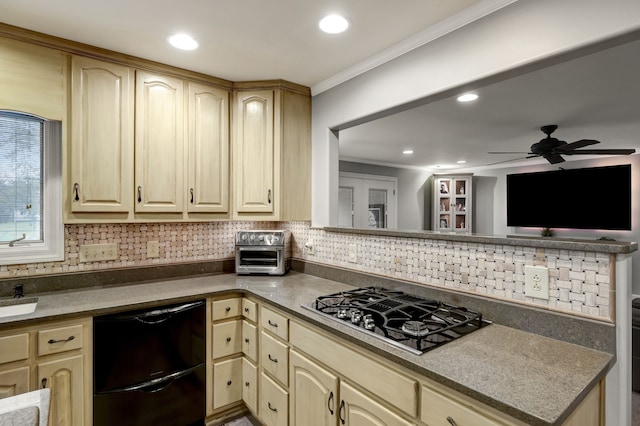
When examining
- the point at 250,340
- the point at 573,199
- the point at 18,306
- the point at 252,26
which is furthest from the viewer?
the point at 573,199

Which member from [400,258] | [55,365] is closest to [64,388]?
[55,365]

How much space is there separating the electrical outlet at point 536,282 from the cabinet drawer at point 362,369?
26.1 inches

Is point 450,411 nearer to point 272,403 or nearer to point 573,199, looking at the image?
point 272,403

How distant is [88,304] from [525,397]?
1951 millimetres

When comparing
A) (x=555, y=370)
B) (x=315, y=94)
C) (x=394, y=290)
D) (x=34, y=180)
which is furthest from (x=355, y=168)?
(x=555, y=370)

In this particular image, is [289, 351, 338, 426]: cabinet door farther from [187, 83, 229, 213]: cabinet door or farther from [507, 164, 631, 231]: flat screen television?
[507, 164, 631, 231]: flat screen television

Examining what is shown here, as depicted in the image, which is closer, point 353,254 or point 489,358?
point 489,358

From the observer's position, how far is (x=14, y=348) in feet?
4.92

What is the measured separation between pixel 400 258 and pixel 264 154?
121 cm

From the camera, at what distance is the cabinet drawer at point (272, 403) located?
1768 mm

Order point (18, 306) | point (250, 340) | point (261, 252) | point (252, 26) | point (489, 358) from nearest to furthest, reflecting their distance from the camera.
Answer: point (489, 358) < point (252, 26) < point (18, 306) < point (250, 340) < point (261, 252)

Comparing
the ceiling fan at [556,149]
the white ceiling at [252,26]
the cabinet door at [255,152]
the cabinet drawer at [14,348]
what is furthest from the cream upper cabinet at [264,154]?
the ceiling fan at [556,149]

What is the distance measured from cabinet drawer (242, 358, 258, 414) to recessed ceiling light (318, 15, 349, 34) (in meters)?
1.94

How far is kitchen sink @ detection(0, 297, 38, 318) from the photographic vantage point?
177 centimetres
